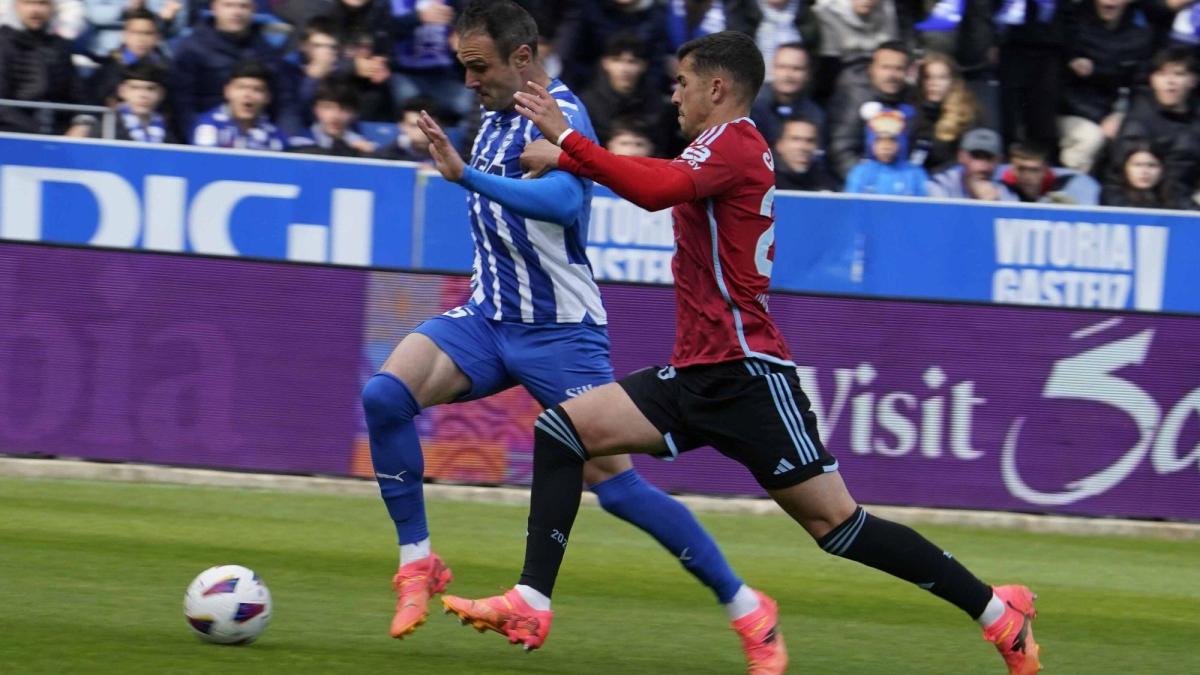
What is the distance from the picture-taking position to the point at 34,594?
6.76 metres

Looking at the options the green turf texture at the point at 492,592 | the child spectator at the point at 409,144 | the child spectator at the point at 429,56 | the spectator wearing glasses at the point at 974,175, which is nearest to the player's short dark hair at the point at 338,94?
the child spectator at the point at 409,144

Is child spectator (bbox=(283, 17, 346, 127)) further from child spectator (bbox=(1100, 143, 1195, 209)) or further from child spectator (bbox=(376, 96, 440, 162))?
child spectator (bbox=(1100, 143, 1195, 209))

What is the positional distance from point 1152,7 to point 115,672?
10.0 m

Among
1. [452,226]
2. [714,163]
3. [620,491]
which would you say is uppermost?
[714,163]

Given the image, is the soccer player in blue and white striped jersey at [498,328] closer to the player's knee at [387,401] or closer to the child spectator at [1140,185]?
the player's knee at [387,401]

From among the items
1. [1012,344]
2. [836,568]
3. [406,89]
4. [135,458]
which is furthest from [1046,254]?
[135,458]

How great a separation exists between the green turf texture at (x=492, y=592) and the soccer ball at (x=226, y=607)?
0.21ft

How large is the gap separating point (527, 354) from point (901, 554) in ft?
4.78

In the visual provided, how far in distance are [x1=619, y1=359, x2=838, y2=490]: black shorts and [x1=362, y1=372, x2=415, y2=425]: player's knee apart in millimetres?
864

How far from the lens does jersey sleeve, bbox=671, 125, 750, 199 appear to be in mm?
5602

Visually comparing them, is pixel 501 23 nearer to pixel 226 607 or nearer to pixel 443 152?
pixel 443 152

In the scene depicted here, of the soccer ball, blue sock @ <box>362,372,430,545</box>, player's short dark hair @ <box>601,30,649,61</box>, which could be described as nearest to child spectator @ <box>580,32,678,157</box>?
player's short dark hair @ <box>601,30,649,61</box>

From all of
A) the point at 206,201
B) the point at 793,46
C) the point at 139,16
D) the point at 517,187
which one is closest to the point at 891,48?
the point at 793,46

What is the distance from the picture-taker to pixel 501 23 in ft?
20.5
